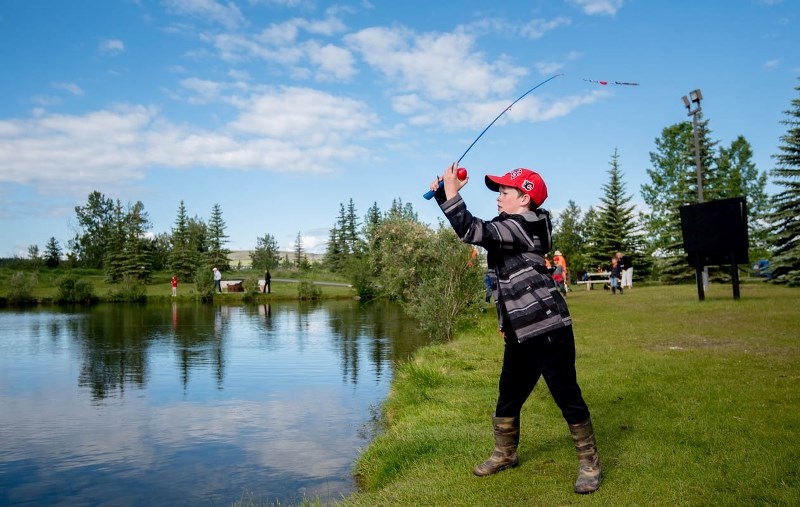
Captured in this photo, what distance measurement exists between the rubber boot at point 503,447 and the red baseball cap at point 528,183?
5.87ft

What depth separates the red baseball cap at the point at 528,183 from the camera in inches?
206

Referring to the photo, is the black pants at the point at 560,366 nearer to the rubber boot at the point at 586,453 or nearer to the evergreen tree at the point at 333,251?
the rubber boot at the point at 586,453

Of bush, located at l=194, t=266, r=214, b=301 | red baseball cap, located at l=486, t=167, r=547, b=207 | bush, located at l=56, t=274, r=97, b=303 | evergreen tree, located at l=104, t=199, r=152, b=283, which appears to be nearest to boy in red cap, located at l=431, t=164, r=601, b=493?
red baseball cap, located at l=486, t=167, r=547, b=207

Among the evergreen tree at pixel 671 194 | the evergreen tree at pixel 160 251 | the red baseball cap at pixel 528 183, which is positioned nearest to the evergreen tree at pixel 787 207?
the evergreen tree at pixel 671 194

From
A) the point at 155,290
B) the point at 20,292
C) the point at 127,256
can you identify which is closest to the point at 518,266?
the point at 20,292

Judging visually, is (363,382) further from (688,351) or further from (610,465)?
(610,465)

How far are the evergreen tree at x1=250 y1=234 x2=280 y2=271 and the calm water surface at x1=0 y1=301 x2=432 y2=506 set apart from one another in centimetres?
6281

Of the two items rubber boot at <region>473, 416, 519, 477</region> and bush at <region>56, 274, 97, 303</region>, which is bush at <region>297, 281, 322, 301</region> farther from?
rubber boot at <region>473, 416, 519, 477</region>

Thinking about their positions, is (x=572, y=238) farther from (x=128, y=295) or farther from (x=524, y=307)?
(x=524, y=307)

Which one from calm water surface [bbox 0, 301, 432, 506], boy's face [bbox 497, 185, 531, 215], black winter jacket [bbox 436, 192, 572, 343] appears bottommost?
calm water surface [bbox 0, 301, 432, 506]

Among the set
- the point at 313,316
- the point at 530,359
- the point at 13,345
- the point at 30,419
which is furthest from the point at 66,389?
the point at 313,316

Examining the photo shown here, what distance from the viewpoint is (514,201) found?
17.4 ft

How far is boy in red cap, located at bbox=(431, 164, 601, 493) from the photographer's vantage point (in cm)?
483

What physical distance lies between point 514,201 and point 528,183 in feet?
0.60
